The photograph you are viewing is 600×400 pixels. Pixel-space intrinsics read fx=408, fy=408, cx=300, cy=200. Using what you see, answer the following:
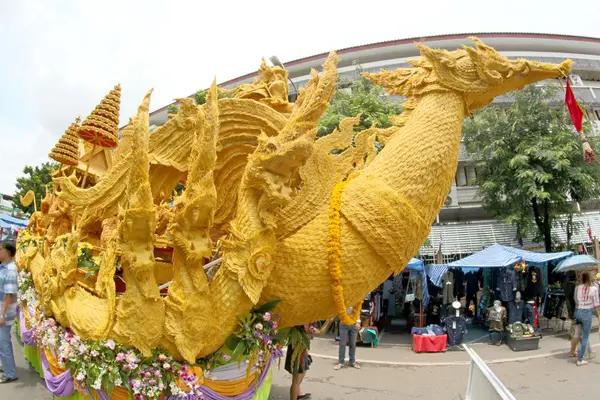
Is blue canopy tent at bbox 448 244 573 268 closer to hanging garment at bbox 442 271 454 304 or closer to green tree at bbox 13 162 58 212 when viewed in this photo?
hanging garment at bbox 442 271 454 304

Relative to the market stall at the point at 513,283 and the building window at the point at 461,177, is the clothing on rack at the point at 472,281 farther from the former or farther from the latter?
the building window at the point at 461,177

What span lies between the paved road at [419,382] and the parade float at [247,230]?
219cm

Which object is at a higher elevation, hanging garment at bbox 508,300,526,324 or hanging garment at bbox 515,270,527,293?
hanging garment at bbox 515,270,527,293

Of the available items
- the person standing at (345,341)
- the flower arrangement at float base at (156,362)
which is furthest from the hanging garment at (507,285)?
the flower arrangement at float base at (156,362)

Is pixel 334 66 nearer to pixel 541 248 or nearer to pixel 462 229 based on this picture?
pixel 462 229

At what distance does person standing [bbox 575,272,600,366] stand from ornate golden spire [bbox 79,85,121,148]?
621 centimetres

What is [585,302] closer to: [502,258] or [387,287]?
[502,258]

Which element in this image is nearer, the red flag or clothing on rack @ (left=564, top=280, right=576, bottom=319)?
the red flag

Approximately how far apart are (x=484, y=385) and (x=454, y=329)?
4.69 m

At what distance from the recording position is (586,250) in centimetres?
1177

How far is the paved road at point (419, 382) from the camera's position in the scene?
4.61 meters

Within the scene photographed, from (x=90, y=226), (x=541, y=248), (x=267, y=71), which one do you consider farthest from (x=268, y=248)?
(x=541, y=248)

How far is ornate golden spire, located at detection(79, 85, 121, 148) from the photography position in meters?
4.32

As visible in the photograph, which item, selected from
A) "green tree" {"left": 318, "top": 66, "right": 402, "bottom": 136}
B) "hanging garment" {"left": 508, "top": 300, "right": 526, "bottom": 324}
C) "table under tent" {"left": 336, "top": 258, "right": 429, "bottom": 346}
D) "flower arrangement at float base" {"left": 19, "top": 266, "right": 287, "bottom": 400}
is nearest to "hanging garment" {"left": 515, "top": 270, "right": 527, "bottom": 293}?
"hanging garment" {"left": 508, "top": 300, "right": 526, "bottom": 324}
